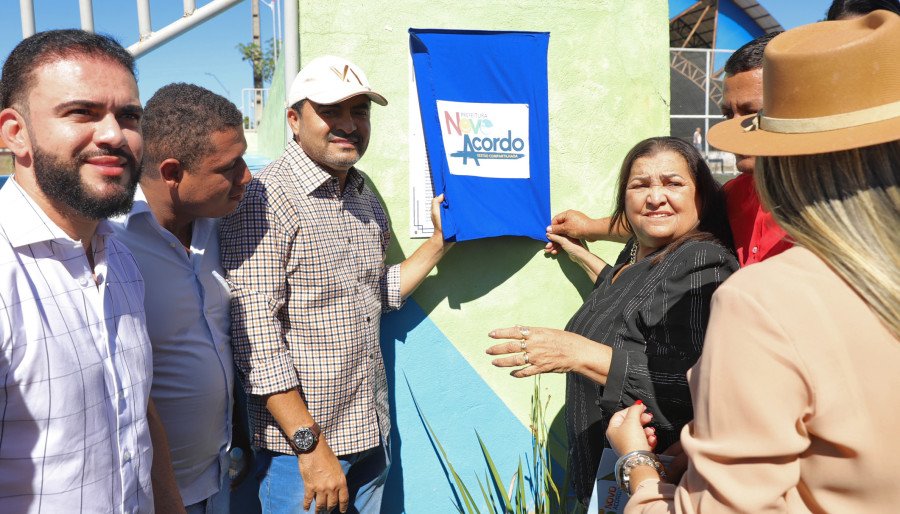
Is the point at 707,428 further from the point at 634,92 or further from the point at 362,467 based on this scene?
the point at 634,92

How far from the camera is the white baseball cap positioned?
2.46 m

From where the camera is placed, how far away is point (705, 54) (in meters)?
12.0

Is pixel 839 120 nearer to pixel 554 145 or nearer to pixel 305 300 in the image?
pixel 305 300

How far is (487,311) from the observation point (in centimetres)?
322

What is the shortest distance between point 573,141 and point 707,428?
231 cm

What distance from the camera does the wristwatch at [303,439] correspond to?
2.30 m

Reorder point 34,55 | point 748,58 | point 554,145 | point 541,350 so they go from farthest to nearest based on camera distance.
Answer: point 554,145 → point 748,58 → point 541,350 → point 34,55

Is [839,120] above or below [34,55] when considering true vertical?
below

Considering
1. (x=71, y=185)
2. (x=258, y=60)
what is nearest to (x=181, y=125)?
(x=71, y=185)

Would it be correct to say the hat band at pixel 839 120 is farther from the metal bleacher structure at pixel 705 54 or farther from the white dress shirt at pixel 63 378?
the metal bleacher structure at pixel 705 54

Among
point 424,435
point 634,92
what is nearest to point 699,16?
point 634,92

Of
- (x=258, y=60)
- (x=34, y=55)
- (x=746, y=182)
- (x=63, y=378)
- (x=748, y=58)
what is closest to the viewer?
(x=63, y=378)

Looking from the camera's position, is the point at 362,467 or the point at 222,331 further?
the point at 362,467

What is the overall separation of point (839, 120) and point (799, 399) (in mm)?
475
